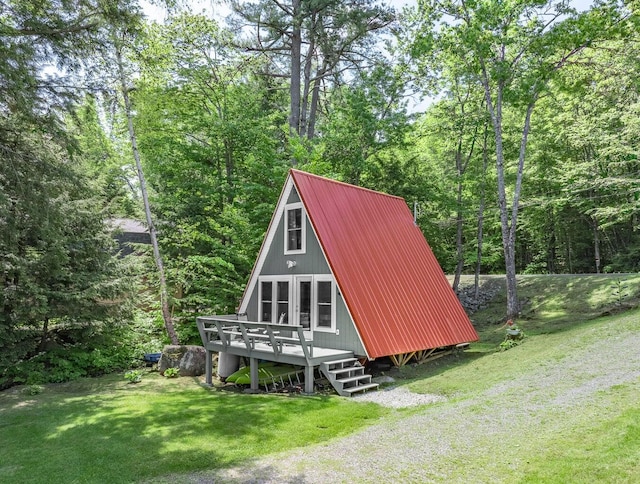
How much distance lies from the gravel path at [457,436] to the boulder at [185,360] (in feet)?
21.6

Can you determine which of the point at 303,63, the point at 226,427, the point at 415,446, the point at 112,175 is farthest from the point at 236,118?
the point at 415,446

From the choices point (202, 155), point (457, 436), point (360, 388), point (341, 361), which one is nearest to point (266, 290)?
point (341, 361)

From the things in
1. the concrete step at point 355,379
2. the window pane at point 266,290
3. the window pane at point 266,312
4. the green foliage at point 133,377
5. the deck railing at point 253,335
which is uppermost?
the window pane at point 266,290

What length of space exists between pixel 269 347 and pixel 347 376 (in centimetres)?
214

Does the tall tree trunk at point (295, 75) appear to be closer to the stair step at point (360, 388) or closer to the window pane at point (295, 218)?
the window pane at point (295, 218)

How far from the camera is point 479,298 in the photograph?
20.2m

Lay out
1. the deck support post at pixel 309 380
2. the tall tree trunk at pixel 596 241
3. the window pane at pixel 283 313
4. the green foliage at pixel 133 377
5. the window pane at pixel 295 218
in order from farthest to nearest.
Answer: the tall tree trunk at pixel 596 241 < the window pane at pixel 283 313 < the window pane at pixel 295 218 < the green foliage at pixel 133 377 < the deck support post at pixel 309 380

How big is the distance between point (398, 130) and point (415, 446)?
617 inches

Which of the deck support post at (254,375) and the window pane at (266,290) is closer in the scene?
the deck support post at (254,375)

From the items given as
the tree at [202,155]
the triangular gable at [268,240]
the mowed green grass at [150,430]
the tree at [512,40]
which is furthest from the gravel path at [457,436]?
the tree at [202,155]

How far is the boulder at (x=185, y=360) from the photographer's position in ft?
38.2

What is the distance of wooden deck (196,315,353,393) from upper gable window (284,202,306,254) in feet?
7.21

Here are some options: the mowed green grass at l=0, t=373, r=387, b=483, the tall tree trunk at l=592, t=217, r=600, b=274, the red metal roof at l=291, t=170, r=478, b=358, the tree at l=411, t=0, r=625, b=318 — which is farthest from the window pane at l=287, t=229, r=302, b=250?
the tall tree trunk at l=592, t=217, r=600, b=274

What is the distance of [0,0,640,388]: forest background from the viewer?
301 inches
